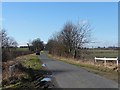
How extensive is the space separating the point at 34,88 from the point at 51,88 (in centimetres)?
96

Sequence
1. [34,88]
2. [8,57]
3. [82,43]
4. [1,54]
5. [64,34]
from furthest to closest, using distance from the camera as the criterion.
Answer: [64,34], [82,43], [8,57], [1,54], [34,88]

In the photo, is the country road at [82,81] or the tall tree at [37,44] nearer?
the country road at [82,81]

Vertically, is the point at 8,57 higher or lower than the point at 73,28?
lower

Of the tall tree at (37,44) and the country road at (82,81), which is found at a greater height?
the tall tree at (37,44)

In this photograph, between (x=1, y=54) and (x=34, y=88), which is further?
(x=1, y=54)

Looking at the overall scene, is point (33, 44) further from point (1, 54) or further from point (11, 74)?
point (11, 74)

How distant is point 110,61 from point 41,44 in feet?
405

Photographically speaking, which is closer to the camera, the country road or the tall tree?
the country road

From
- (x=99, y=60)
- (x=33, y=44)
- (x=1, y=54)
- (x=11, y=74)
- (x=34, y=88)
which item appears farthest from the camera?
(x=33, y=44)

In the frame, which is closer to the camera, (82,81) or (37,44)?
(82,81)

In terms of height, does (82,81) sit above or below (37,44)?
below

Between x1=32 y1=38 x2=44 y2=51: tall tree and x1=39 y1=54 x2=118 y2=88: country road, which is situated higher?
x1=32 y1=38 x2=44 y2=51: tall tree

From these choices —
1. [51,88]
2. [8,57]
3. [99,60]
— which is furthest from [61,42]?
[51,88]

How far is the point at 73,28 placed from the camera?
6225cm
